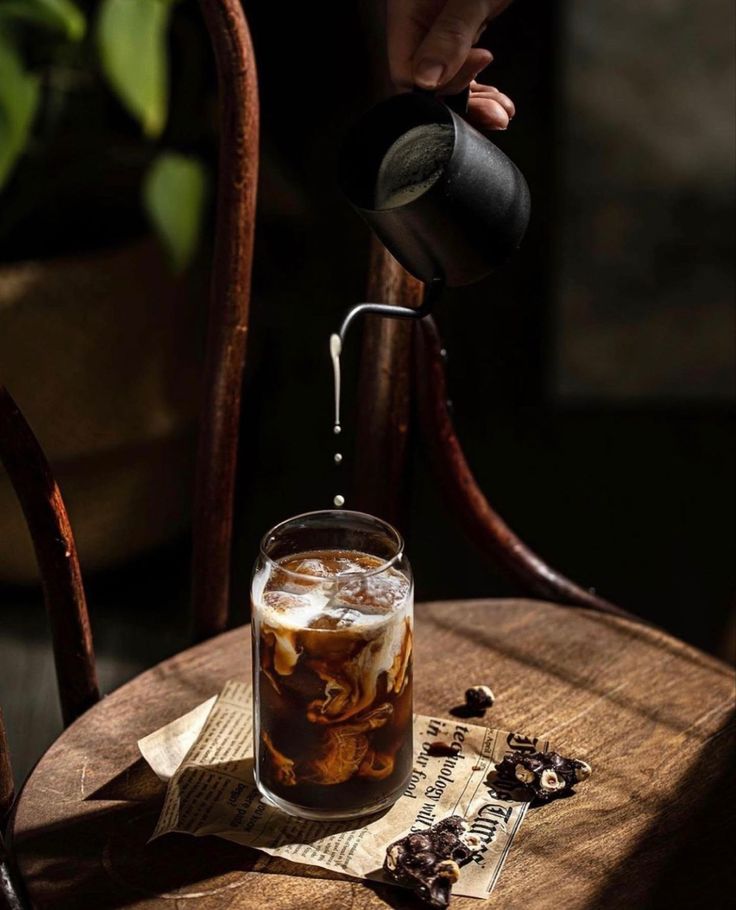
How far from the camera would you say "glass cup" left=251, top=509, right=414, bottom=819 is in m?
0.91

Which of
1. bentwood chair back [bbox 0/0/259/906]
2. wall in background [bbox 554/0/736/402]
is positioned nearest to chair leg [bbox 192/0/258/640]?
bentwood chair back [bbox 0/0/259/906]

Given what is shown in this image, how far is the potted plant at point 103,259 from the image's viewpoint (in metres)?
2.08

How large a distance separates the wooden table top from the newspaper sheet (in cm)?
1

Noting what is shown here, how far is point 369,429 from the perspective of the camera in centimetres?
127

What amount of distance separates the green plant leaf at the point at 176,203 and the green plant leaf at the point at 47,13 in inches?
10.6

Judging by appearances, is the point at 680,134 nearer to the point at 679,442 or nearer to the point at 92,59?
the point at 679,442

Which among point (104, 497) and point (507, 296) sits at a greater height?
point (507, 296)

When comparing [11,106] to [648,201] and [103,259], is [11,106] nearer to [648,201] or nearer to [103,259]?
[103,259]

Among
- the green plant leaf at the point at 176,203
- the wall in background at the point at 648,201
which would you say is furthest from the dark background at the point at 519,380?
the green plant leaf at the point at 176,203

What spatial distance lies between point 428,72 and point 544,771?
0.54 metres

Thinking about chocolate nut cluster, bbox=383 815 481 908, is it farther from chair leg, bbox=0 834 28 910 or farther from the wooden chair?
chair leg, bbox=0 834 28 910

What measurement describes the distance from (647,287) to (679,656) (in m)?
2.30

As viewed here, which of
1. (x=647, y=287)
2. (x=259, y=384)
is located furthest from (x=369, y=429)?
(x=647, y=287)

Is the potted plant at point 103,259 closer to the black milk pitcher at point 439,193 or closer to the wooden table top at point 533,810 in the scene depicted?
the wooden table top at point 533,810
